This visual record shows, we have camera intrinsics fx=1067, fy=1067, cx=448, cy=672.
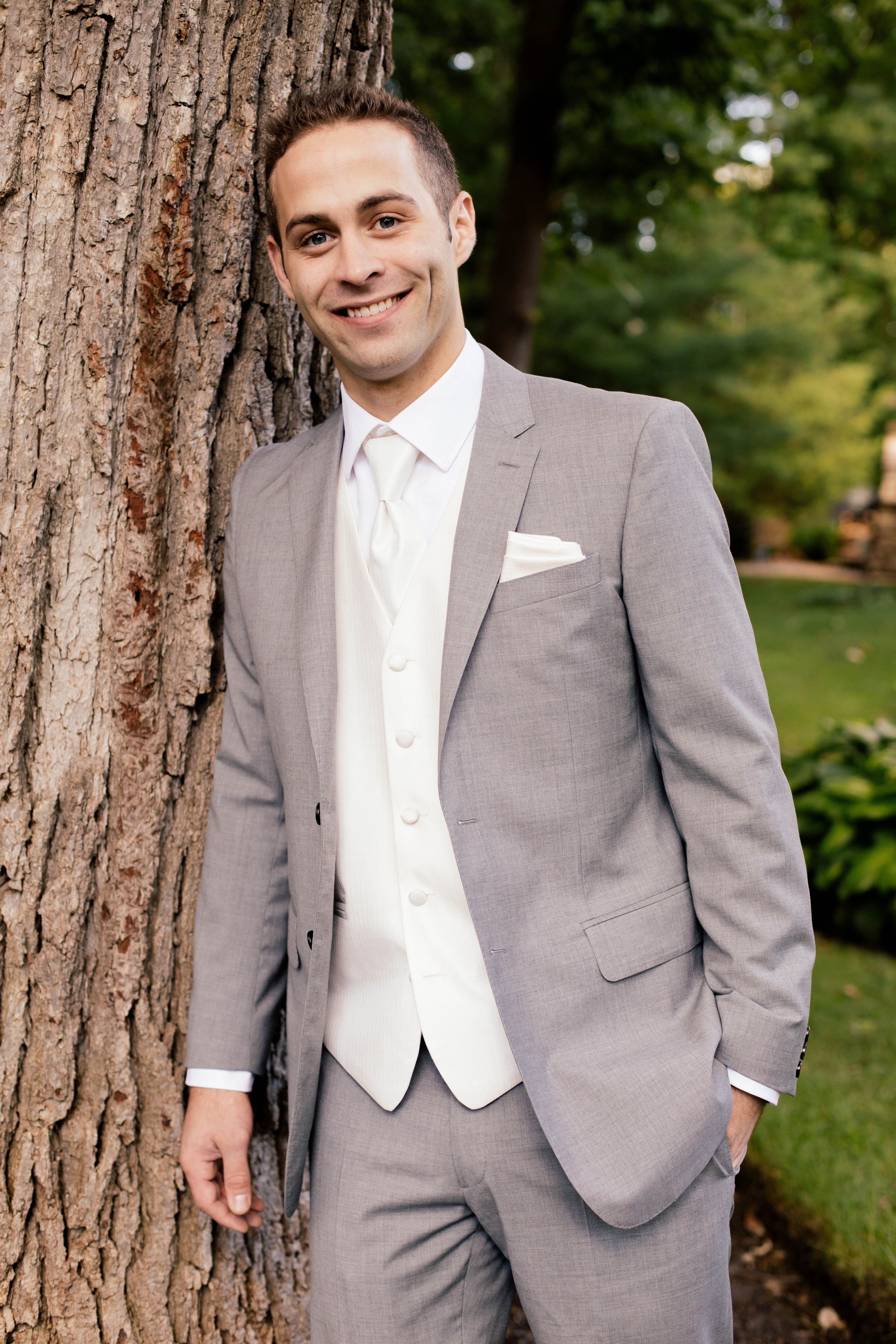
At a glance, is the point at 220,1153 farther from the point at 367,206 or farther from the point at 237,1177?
the point at 367,206

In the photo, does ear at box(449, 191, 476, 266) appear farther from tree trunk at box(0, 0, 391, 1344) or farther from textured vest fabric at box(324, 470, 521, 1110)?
textured vest fabric at box(324, 470, 521, 1110)

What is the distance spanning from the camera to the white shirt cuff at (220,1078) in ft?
6.15

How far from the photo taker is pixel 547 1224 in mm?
1619

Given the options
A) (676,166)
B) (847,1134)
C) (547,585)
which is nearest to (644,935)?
(547,585)

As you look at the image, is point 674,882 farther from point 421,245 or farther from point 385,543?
point 421,245

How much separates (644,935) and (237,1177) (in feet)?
2.83

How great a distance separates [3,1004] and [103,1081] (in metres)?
0.23

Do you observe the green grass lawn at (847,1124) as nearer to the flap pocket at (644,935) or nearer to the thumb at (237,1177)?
the flap pocket at (644,935)

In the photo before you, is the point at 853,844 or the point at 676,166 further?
the point at 676,166

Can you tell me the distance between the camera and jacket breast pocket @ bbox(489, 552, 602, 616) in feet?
5.12

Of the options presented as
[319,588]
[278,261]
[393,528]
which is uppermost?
[278,261]

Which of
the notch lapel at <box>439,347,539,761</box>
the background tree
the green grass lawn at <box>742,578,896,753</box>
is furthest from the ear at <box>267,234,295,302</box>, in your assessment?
the green grass lawn at <box>742,578,896,753</box>

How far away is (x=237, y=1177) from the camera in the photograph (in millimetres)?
1865

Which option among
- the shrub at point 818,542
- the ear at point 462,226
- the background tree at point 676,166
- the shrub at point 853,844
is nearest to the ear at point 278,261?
the ear at point 462,226
